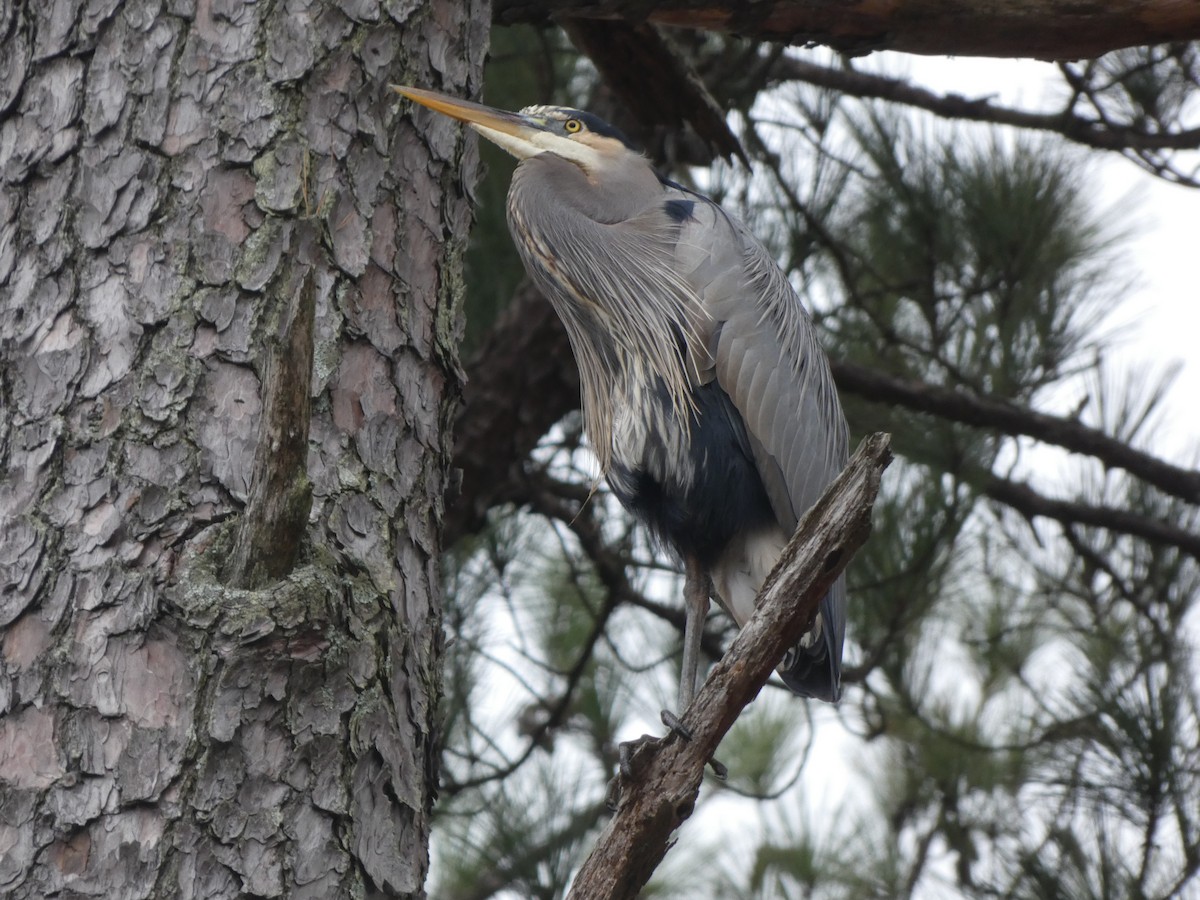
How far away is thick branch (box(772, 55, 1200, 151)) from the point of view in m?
3.10

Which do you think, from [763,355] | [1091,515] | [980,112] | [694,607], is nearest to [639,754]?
[694,607]

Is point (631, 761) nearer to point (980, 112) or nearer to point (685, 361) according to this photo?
point (685, 361)

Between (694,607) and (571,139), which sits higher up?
(571,139)

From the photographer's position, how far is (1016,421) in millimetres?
3049

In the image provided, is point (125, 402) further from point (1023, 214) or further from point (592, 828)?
point (1023, 214)

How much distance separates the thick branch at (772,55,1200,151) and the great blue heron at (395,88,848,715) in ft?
2.74

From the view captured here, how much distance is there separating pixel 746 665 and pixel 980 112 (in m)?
2.16

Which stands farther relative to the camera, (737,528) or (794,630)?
(737,528)

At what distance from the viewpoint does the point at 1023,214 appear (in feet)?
10.6

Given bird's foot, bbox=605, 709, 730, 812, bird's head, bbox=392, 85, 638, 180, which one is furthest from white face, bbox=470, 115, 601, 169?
bird's foot, bbox=605, 709, 730, 812

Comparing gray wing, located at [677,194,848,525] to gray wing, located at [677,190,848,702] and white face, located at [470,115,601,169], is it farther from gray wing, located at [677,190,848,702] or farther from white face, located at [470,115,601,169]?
white face, located at [470,115,601,169]

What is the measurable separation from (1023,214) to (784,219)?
1.85 feet

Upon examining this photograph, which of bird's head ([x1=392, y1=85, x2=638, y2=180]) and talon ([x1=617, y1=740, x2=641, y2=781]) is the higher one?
bird's head ([x1=392, y1=85, x2=638, y2=180])

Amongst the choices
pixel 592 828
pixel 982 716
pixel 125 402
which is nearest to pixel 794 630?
pixel 125 402
